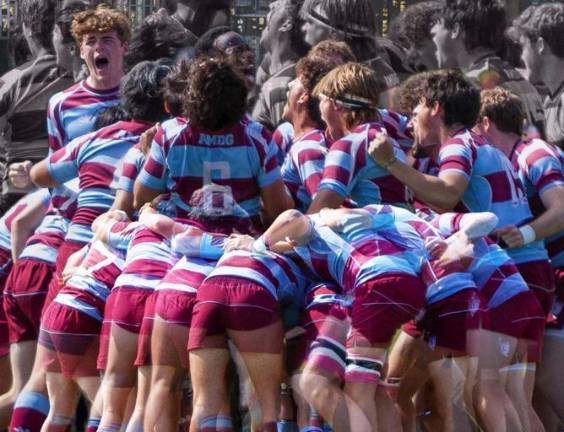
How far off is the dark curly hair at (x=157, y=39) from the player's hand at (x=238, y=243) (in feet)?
6.95

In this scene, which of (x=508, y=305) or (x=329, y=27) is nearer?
(x=508, y=305)

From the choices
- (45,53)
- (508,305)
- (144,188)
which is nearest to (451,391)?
(508,305)

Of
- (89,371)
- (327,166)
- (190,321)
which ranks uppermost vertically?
(327,166)

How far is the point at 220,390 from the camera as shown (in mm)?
5387

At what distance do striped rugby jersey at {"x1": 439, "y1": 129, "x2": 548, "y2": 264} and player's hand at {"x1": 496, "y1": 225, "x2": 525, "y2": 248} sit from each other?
0.03 meters

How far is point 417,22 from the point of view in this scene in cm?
763

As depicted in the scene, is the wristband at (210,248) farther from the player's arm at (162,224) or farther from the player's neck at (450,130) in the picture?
the player's neck at (450,130)

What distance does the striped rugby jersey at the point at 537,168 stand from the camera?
632 cm

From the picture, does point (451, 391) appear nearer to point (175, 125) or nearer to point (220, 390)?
point (220, 390)

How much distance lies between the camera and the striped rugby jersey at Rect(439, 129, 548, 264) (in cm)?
589

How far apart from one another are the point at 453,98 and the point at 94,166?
1.41m

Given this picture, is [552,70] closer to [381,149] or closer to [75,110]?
[381,149]

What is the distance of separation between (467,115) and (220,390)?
1.46 meters

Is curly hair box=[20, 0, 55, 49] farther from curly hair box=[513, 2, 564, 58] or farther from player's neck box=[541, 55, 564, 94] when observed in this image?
player's neck box=[541, 55, 564, 94]
